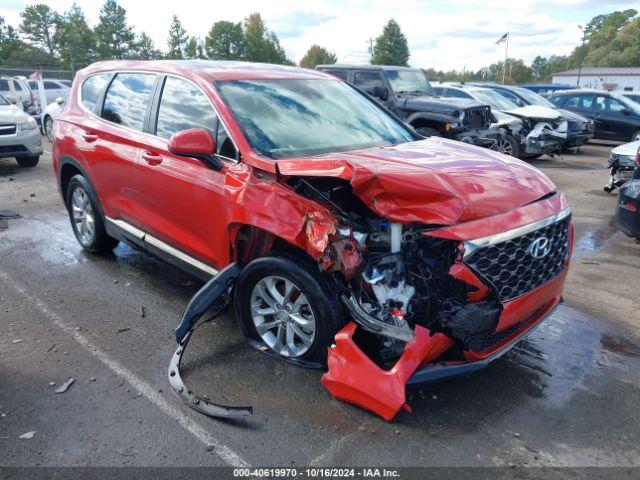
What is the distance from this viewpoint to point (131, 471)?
8.34ft

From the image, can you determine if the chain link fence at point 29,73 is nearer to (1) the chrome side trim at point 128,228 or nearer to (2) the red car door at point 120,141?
(2) the red car door at point 120,141

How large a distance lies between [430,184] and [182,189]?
188 centimetres

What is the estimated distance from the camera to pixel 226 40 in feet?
257

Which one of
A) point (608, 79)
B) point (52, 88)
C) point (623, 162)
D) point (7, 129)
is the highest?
point (52, 88)

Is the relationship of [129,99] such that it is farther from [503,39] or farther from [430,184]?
[503,39]

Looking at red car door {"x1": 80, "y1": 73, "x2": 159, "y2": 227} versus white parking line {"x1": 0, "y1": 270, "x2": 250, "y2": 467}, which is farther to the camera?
red car door {"x1": 80, "y1": 73, "x2": 159, "y2": 227}

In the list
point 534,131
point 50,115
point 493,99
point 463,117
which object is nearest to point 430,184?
point 463,117

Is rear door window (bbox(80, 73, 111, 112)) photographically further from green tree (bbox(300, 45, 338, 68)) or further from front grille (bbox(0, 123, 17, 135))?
green tree (bbox(300, 45, 338, 68))

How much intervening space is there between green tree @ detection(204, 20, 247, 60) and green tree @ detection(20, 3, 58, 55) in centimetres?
2281

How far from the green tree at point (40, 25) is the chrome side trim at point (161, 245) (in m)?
83.2

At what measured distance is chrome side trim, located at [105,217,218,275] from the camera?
381cm

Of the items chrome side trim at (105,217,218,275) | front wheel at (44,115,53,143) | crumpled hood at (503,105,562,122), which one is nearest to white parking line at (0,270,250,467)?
chrome side trim at (105,217,218,275)

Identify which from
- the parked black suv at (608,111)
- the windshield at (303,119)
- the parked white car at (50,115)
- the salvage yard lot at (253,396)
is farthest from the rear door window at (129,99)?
the parked black suv at (608,111)

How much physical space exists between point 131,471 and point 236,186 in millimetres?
1731
